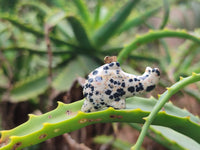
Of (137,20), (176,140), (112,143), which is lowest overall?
(112,143)

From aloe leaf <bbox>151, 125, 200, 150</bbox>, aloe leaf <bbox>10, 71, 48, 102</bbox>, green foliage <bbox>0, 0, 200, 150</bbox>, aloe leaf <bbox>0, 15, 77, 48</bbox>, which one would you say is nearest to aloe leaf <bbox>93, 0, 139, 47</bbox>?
green foliage <bbox>0, 0, 200, 150</bbox>

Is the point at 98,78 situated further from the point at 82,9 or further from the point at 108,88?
the point at 82,9

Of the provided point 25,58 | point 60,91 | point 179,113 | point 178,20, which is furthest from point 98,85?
point 178,20

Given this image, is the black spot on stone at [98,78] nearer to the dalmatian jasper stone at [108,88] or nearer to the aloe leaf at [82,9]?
the dalmatian jasper stone at [108,88]

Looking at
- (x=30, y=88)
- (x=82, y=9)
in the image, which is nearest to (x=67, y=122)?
(x=30, y=88)

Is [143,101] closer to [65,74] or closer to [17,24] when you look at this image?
[65,74]

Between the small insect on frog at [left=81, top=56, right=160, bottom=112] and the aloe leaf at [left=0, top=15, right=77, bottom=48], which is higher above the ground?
the aloe leaf at [left=0, top=15, right=77, bottom=48]

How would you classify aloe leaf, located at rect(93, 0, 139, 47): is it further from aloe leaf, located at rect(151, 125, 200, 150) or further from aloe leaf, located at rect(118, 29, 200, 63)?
aloe leaf, located at rect(151, 125, 200, 150)
